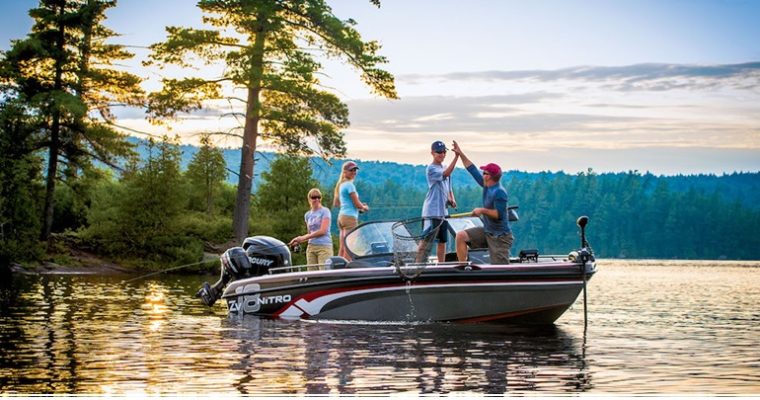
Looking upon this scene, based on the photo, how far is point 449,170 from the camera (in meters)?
15.5

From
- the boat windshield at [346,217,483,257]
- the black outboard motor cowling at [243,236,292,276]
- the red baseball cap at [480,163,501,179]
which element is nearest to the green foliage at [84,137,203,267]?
the black outboard motor cowling at [243,236,292,276]

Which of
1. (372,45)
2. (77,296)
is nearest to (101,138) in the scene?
(372,45)

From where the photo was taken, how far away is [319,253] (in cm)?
1698

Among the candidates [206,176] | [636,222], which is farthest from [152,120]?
[636,222]

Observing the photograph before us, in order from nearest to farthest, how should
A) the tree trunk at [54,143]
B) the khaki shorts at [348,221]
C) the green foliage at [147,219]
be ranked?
the khaki shorts at [348,221] → the tree trunk at [54,143] → the green foliage at [147,219]

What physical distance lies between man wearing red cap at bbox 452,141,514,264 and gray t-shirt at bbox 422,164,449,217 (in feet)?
1.60

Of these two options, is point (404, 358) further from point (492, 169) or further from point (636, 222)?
point (636, 222)

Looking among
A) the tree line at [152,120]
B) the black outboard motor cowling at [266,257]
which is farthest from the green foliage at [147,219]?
the black outboard motor cowling at [266,257]

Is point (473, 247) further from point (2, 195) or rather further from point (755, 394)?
point (2, 195)

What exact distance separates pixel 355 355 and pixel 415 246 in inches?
144

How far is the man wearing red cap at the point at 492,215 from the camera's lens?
14953mm

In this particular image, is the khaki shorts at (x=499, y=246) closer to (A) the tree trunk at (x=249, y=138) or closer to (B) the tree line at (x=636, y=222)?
(A) the tree trunk at (x=249, y=138)

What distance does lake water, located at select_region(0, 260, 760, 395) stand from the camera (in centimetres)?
989

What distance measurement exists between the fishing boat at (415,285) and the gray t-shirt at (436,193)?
0.36 metres
